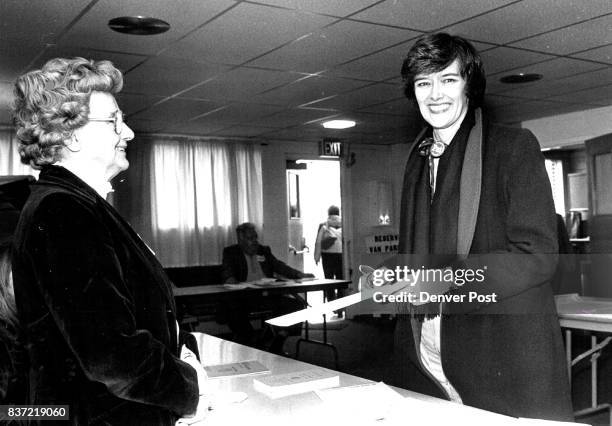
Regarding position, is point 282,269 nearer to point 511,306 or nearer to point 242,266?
point 242,266

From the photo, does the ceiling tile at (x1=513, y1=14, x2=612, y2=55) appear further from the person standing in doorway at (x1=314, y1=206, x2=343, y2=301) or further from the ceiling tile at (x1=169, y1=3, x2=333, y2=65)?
the person standing in doorway at (x1=314, y1=206, x2=343, y2=301)

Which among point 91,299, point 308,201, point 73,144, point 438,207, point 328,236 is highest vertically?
point 308,201

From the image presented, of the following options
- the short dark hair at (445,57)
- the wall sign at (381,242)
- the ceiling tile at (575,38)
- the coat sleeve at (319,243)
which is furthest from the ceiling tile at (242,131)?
the short dark hair at (445,57)

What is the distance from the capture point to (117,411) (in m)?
1.20

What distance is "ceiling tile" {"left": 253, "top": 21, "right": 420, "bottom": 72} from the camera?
3.95m

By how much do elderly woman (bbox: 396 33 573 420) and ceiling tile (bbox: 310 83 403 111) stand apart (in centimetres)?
386

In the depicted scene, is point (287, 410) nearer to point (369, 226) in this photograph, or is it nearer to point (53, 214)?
point (53, 214)

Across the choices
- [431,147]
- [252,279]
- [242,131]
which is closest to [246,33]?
[431,147]

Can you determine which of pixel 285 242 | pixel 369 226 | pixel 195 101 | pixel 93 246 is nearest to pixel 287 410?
pixel 93 246

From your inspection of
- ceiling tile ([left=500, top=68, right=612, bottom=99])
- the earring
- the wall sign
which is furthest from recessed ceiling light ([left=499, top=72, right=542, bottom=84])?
the earring

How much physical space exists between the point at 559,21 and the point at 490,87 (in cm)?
187

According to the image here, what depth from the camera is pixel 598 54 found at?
15.4 ft

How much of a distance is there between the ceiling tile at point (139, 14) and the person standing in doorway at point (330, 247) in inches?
226

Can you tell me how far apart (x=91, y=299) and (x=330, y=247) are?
28.2ft
